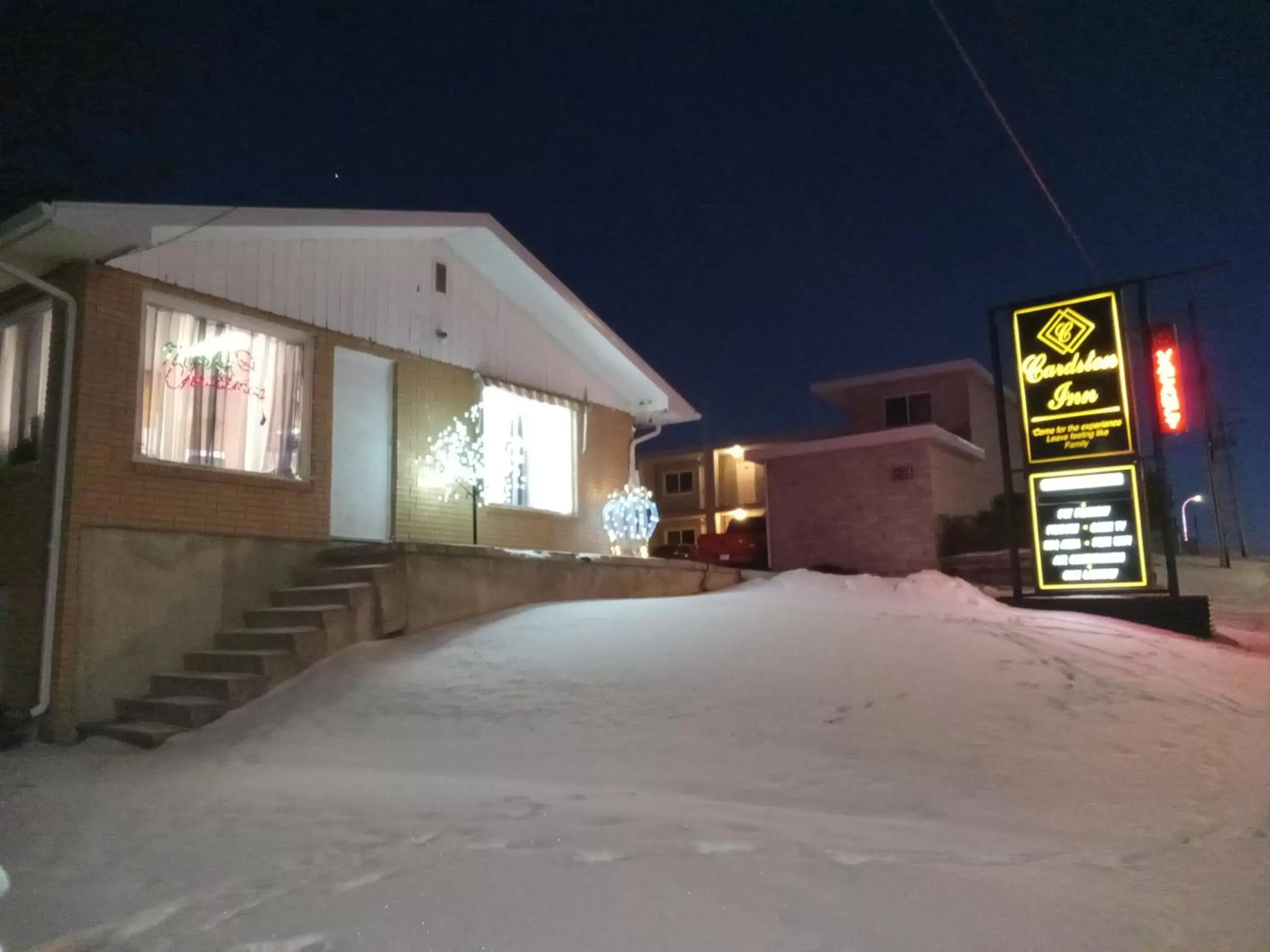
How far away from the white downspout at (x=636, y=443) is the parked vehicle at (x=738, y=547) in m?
8.88

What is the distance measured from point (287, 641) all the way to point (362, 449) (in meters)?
3.16

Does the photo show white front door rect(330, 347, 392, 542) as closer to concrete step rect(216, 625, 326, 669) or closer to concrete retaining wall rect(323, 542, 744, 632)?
concrete retaining wall rect(323, 542, 744, 632)

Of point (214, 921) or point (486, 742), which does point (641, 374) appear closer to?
point (486, 742)

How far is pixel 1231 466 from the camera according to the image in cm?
3550

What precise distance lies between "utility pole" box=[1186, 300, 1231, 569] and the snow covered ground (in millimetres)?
21352

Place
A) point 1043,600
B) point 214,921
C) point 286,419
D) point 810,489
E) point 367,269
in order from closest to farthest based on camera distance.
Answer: point 214,921
point 286,419
point 367,269
point 1043,600
point 810,489

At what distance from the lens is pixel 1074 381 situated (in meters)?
12.7

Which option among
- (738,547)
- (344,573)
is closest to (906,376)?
(738,547)

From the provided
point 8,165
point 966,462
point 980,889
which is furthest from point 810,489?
point 980,889

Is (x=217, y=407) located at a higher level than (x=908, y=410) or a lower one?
lower

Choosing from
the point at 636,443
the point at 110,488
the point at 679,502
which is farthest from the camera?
the point at 679,502

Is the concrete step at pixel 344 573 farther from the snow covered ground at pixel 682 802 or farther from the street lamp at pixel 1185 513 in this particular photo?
the street lamp at pixel 1185 513

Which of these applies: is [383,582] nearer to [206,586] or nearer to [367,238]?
[206,586]

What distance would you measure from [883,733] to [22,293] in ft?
27.6
